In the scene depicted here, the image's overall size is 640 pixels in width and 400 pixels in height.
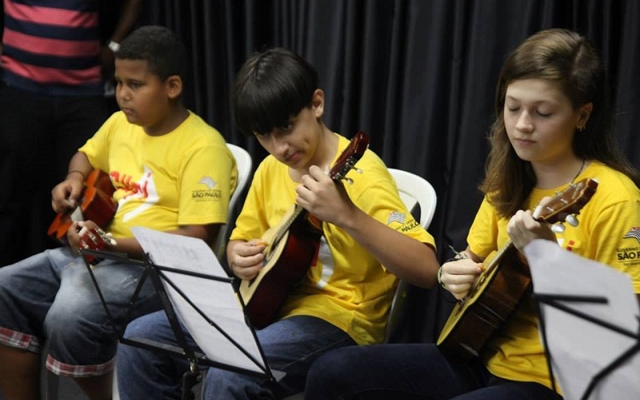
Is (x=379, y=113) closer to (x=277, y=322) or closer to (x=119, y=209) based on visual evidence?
(x=119, y=209)

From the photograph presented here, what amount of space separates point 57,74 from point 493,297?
1.98 metres

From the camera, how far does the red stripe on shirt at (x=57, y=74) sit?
3.12 metres

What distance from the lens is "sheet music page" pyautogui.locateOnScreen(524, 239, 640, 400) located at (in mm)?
1138

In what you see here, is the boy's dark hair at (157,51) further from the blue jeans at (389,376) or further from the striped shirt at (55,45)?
the blue jeans at (389,376)

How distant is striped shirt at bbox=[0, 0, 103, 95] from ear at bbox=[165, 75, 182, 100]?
0.69m

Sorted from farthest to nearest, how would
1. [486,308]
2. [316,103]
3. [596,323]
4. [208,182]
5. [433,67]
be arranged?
[433,67] < [208,182] < [316,103] < [486,308] < [596,323]

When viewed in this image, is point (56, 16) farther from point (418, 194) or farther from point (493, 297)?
point (493, 297)

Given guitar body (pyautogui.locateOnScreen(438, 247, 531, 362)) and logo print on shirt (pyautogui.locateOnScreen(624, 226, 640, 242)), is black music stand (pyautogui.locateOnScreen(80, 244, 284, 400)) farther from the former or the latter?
logo print on shirt (pyautogui.locateOnScreen(624, 226, 640, 242))

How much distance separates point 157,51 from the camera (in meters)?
2.58

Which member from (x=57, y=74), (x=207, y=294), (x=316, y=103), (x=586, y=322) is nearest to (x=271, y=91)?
(x=316, y=103)

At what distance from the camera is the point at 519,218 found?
5.09ft

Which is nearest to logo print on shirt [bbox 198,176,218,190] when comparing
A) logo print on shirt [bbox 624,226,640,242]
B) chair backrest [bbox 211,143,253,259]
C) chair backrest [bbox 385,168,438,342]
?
chair backrest [bbox 211,143,253,259]

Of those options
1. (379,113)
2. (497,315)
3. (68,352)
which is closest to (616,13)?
(379,113)

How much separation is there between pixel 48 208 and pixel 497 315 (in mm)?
2142
